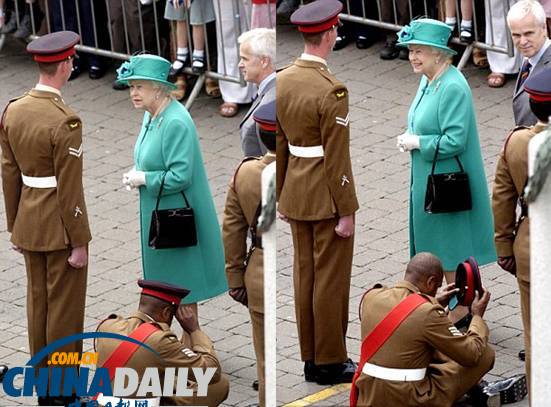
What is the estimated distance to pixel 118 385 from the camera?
767cm

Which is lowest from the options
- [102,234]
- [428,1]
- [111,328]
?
[102,234]

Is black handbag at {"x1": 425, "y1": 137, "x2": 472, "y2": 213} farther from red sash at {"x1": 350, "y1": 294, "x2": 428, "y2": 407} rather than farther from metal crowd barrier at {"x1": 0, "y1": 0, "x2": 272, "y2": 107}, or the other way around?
metal crowd barrier at {"x1": 0, "y1": 0, "x2": 272, "y2": 107}

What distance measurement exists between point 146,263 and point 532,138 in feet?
7.22

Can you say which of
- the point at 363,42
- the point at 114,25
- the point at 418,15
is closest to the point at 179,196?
the point at 363,42

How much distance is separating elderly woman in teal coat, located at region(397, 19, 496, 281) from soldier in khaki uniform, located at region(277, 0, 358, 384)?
62 cm

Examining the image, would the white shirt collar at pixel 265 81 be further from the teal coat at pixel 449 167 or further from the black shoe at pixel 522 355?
the black shoe at pixel 522 355

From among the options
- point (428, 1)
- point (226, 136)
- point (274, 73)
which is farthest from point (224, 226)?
point (226, 136)

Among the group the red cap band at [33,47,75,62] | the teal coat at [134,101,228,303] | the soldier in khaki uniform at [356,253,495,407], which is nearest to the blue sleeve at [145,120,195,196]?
the teal coat at [134,101,228,303]

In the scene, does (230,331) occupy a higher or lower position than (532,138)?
lower

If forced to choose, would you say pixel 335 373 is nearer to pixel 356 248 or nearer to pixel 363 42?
pixel 356 248

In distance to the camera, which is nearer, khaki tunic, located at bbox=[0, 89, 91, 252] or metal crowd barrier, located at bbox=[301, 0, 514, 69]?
khaki tunic, located at bbox=[0, 89, 91, 252]

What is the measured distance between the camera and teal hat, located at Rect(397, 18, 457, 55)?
848cm

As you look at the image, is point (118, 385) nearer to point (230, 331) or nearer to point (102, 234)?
point (230, 331)

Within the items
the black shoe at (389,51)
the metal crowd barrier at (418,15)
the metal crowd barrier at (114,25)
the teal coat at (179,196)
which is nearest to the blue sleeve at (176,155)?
the teal coat at (179,196)
